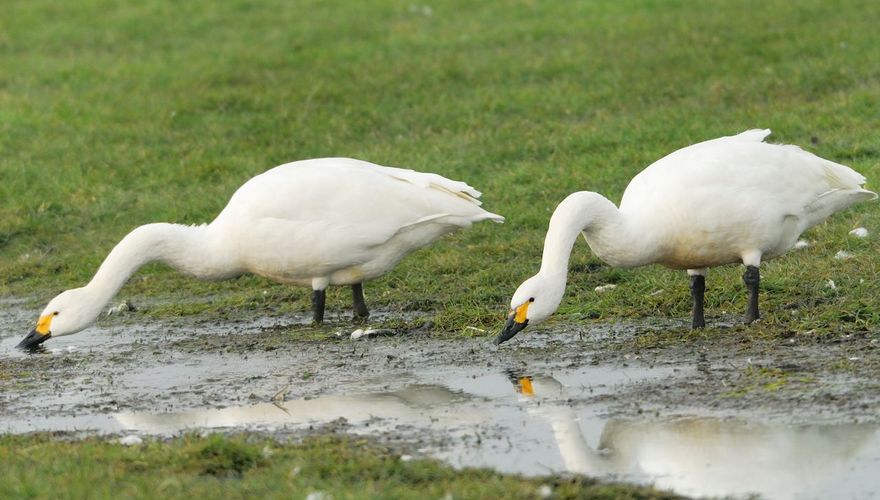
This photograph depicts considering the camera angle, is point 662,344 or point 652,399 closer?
point 652,399

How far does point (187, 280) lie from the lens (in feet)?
37.5

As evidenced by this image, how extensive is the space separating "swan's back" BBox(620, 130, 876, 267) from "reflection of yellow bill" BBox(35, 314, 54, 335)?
12.2 ft

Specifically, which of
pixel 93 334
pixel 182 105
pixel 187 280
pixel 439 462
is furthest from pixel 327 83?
pixel 439 462

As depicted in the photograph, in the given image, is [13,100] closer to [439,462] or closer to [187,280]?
[187,280]

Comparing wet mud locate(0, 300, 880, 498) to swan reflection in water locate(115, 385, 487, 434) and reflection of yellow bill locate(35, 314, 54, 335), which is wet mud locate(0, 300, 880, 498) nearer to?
swan reflection in water locate(115, 385, 487, 434)

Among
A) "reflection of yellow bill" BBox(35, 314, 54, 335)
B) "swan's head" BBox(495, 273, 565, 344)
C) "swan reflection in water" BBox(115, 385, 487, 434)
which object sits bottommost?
"reflection of yellow bill" BBox(35, 314, 54, 335)

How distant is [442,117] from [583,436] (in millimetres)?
9031

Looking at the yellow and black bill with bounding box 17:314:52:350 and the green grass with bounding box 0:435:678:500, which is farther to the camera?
the yellow and black bill with bounding box 17:314:52:350

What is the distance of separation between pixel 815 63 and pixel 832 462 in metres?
10.3

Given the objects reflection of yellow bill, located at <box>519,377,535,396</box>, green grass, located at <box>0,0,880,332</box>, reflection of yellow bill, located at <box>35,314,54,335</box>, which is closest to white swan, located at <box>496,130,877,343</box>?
green grass, located at <box>0,0,880,332</box>

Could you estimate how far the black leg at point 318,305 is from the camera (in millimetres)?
9703

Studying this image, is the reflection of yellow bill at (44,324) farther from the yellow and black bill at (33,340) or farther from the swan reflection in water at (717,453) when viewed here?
the swan reflection in water at (717,453)

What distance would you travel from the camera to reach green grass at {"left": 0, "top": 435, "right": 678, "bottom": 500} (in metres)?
5.22

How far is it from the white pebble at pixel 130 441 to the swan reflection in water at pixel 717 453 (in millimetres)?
1822
